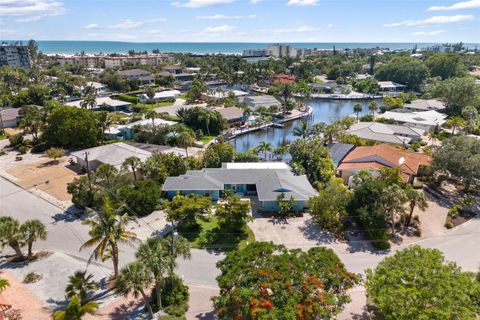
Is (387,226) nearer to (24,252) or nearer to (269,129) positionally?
(24,252)

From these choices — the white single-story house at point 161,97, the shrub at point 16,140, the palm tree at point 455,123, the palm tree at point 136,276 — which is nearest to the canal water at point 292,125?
the palm tree at point 455,123

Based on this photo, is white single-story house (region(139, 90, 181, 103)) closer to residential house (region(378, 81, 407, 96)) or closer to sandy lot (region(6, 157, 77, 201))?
sandy lot (region(6, 157, 77, 201))

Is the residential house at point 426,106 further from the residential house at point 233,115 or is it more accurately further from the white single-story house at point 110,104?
the white single-story house at point 110,104

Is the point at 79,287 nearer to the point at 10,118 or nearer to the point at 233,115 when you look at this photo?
the point at 233,115

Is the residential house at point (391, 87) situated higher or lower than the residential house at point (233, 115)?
higher

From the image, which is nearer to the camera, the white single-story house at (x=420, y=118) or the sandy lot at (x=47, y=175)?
the sandy lot at (x=47, y=175)

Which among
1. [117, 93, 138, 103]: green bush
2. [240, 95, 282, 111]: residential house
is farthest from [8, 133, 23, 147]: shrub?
[240, 95, 282, 111]: residential house
